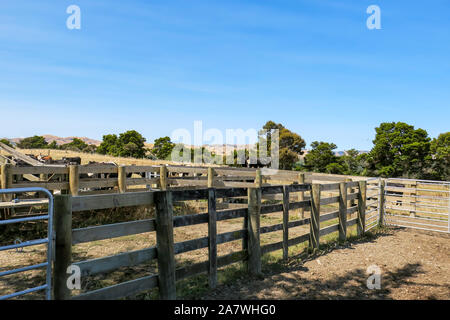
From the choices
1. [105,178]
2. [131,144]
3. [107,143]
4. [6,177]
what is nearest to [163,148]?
[131,144]

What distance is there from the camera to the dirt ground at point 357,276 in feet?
15.8

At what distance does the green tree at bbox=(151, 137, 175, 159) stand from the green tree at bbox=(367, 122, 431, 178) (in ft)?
141

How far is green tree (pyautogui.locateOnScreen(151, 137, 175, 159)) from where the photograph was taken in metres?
73.7

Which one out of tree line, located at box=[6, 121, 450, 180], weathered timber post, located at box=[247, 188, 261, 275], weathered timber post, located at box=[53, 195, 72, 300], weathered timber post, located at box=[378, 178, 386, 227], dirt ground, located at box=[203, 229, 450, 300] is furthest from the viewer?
tree line, located at box=[6, 121, 450, 180]

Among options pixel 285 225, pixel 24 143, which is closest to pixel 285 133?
pixel 285 225

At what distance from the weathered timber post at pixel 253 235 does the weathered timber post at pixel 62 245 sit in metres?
2.89

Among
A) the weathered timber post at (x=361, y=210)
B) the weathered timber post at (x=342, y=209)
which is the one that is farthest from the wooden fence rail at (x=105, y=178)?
the weathered timber post at (x=342, y=209)

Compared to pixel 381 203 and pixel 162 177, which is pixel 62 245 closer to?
pixel 162 177

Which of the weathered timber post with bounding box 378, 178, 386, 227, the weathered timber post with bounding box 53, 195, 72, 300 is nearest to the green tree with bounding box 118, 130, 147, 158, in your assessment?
the weathered timber post with bounding box 378, 178, 386, 227

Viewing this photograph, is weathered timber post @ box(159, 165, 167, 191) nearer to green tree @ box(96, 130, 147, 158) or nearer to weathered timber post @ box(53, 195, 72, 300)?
weathered timber post @ box(53, 195, 72, 300)

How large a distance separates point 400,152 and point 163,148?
47.5 meters

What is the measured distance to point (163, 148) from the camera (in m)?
73.7
